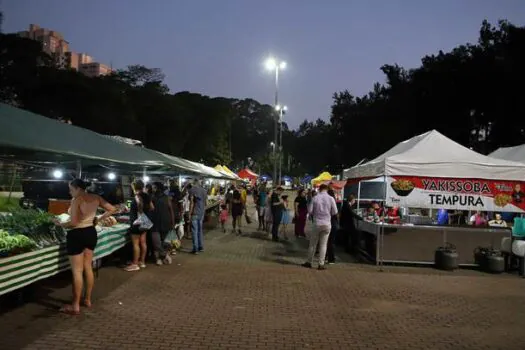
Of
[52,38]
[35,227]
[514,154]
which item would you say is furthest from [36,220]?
[52,38]

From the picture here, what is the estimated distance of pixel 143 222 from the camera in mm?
9375

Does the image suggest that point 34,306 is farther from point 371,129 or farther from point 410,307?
point 371,129

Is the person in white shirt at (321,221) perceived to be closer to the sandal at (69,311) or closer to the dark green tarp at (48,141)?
the dark green tarp at (48,141)

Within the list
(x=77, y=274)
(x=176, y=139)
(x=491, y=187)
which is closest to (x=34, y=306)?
(x=77, y=274)

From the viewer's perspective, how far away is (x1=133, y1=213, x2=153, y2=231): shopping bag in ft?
30.6

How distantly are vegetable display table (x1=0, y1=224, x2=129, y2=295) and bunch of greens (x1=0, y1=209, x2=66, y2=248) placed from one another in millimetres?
207

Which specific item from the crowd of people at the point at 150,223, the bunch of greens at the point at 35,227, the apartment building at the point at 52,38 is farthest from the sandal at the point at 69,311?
the apartment building at the point at 52,38

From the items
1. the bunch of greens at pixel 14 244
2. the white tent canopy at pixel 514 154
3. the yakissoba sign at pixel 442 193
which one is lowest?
the bunch of greens at pixel 14 244

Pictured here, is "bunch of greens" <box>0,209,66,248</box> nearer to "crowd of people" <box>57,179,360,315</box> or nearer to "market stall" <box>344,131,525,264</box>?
"crowd of people" <box>57,179,360,315</box>

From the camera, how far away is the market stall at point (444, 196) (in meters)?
11.1

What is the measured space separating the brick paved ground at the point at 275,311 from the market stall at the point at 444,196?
97cm

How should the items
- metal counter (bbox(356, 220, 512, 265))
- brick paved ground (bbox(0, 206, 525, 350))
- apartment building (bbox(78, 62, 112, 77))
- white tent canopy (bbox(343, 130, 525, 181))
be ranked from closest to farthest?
brick paved ground (bbox(0, 206, 525, 350)), white tent canopy (bbox(343, 130, 525, 181)), metal counter (bbox(356, 220, 512, 265)), apartment building (bbox(78, 62, 112, 77))

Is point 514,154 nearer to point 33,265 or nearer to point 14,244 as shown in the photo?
point 33,265

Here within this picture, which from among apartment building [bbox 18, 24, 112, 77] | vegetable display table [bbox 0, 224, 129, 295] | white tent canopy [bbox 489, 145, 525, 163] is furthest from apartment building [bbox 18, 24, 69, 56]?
vegetable display table [bbox 0, 224, 129, 295]
